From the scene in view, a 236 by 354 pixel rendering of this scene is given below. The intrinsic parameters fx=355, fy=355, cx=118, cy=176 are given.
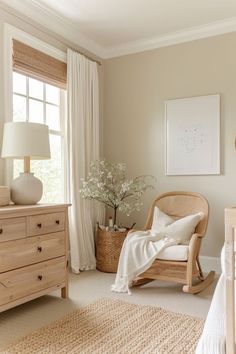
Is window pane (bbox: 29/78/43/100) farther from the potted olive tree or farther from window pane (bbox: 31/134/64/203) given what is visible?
the potted olive tree

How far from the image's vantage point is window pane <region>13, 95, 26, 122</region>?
349 cm

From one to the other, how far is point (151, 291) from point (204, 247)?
102cm

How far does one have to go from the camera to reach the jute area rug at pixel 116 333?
2.12 meters

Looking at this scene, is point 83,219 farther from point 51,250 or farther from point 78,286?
point 51,250

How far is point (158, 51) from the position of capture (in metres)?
4.29

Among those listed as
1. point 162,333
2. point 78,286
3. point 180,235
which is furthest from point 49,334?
point 180,235

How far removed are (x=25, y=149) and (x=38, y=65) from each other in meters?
1.16

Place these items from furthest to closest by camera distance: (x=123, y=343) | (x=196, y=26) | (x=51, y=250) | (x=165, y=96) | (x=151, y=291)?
(x=165, y=96)
(x=196, y=26)
(x=151, y=291)
(x=51, y=250)
(x=123, y=343)

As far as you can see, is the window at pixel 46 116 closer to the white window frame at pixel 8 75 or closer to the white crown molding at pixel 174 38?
the white window frame at pixel 8 75

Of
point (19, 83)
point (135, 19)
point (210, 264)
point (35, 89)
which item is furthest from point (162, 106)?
point (210, 264)

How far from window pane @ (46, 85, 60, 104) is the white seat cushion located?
2.04m

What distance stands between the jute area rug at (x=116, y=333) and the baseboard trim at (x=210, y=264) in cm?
136

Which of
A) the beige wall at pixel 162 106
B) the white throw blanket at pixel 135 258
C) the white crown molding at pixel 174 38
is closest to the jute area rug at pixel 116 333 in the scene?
the white throw blanket at pixel 135 258

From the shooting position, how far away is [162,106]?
4262 mm
